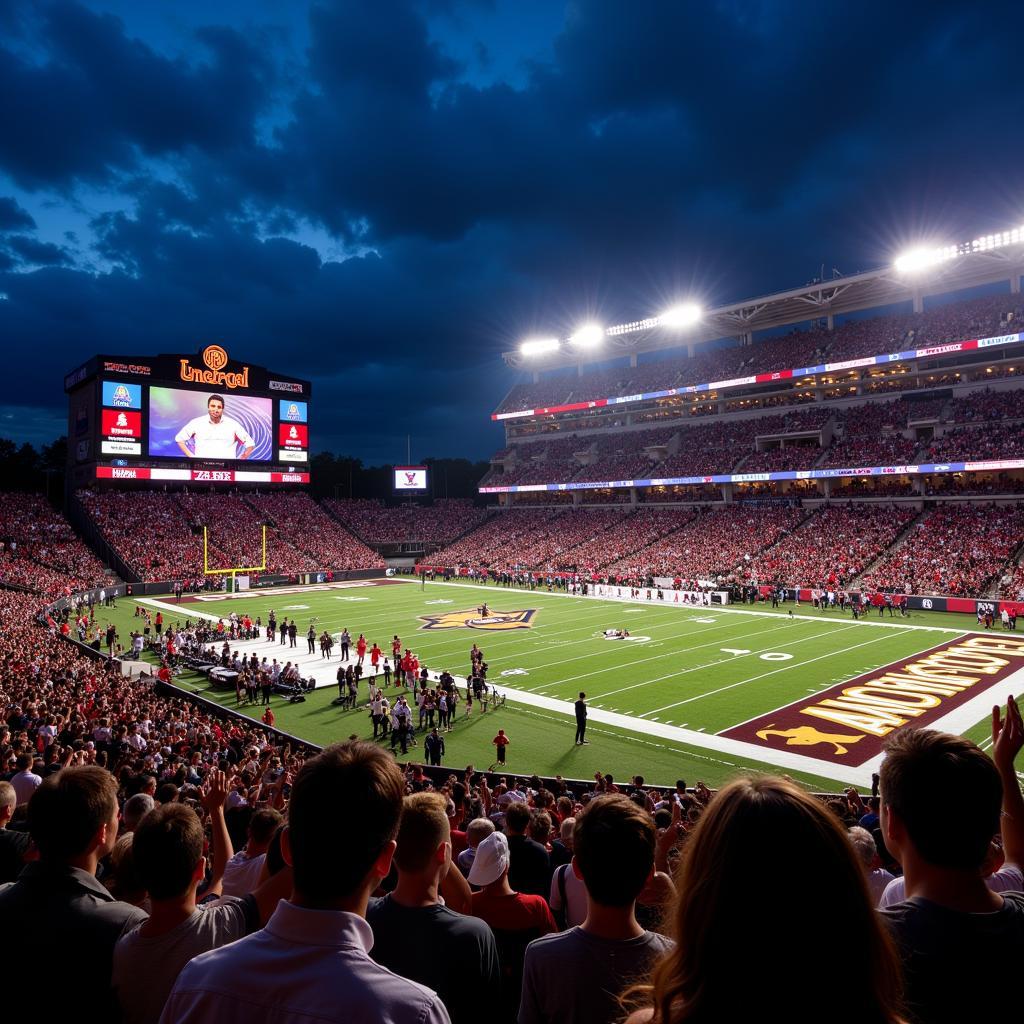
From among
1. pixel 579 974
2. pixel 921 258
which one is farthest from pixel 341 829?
pixel 921 258

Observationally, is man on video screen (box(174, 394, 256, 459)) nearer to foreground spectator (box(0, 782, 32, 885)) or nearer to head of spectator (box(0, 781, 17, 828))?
head of spectator (box(0, 781, 17, 828))

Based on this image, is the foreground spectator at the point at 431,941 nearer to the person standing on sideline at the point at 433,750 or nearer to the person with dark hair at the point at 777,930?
the person with dark hair at the point at 777,930

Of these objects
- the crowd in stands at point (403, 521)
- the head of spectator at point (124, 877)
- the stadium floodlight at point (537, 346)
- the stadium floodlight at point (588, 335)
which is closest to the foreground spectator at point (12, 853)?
the head of spectator at point (124, 877)

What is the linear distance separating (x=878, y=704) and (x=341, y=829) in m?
21.8

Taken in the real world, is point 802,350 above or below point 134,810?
above

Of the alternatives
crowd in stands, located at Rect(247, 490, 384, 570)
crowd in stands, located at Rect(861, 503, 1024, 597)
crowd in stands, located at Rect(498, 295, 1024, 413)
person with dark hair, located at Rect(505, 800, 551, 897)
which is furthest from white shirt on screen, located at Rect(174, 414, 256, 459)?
person with dark hair, located at Rect(505, 800, 551, 897)

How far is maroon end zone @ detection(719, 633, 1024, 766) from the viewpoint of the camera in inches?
677

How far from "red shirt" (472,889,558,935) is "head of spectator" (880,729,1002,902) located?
2.54 m

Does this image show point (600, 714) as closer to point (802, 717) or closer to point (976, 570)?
point (802, 717)

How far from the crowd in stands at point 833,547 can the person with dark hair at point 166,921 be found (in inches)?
1708

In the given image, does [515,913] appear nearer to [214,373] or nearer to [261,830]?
[261,830]

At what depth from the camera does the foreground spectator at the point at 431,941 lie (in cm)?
273

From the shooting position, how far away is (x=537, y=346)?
81.8m

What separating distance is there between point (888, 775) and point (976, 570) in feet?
142
